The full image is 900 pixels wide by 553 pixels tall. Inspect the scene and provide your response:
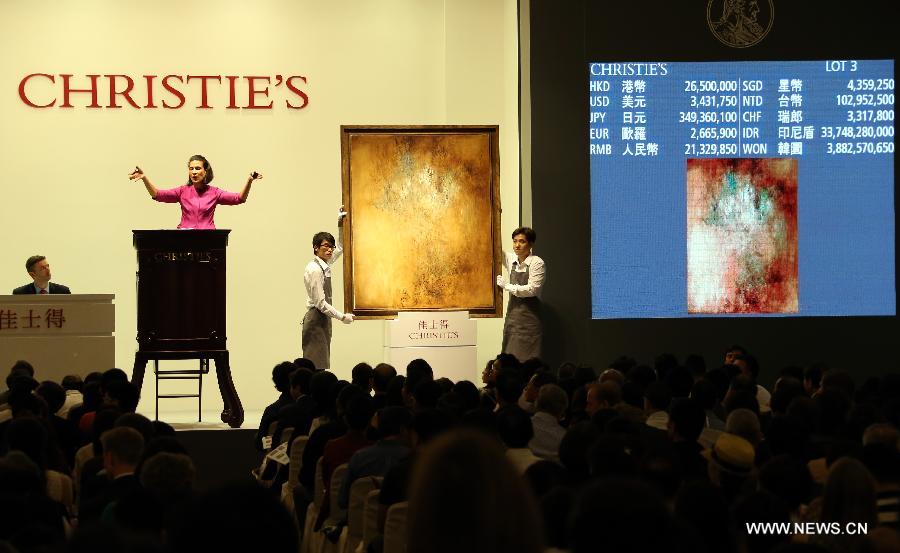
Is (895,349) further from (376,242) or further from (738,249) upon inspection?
(376,242)

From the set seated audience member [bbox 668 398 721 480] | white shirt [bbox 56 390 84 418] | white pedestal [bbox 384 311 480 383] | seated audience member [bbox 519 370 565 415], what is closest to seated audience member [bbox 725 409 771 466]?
seated audience member [bbox 668 398 721 480]

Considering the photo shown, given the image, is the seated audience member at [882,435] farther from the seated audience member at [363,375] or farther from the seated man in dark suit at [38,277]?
the seated man in dark suit at [38,277]

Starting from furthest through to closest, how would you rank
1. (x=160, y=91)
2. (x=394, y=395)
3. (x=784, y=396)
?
(x=160, y=91) → (x=394, y=395) → (x=784, y=396)

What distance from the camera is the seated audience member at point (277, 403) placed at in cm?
637

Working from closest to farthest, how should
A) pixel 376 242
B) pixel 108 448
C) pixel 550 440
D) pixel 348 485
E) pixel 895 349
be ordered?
pixel 108 448 < pixel 348 485 < pixel 550 440 < pixel 376 242 < pixel 895 349

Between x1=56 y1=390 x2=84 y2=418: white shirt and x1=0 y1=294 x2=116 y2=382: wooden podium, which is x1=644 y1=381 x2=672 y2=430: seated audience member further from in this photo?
x1=0 y1=294 x2=116 y2=382: wooden podium

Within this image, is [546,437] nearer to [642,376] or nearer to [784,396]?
[784,396]

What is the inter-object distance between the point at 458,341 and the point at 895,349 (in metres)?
3.51

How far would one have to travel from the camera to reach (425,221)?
32.3 feet

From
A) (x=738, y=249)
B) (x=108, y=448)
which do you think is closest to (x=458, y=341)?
(x=738, y=249)

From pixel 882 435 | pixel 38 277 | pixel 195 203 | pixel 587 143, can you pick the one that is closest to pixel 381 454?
pixel 882 435

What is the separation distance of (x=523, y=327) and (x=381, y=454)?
528 centimetres

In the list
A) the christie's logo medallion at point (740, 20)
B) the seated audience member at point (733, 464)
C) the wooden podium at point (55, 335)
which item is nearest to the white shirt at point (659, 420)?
the seated audience member at point (733, 464)

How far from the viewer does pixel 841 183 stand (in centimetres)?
1021
